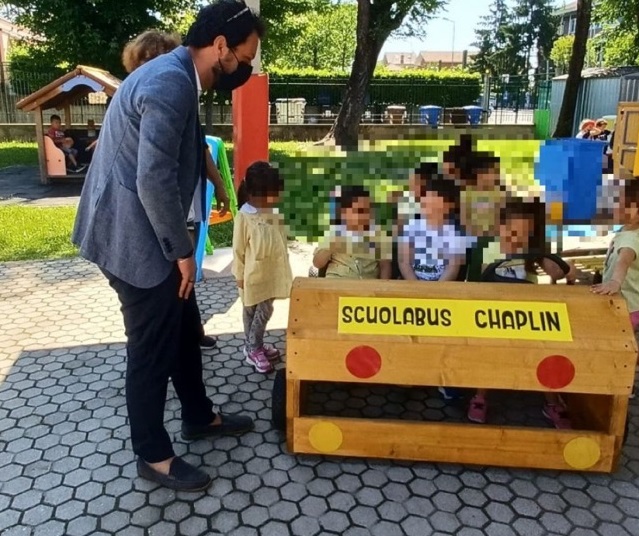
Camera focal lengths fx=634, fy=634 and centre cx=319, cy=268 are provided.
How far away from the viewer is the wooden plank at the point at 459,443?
262cm

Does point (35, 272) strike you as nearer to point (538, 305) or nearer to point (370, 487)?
point (370, 487)

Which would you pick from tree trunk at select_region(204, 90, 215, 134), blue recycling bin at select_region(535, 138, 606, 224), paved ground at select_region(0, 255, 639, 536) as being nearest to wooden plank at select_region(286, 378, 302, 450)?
paved ground at select_region(0, 255, 639, 536)

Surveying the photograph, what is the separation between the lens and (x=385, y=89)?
805 inches

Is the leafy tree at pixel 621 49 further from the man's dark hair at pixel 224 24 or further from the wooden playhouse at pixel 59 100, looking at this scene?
the man's dark hair at pixel 224 24

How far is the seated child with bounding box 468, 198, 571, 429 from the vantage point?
3047 millimetres

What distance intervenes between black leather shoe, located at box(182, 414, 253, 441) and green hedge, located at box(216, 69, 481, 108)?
17803mm

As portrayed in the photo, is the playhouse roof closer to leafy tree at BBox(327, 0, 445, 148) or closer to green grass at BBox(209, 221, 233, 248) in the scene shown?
green grass at BBox(209, 221, 233, 248)

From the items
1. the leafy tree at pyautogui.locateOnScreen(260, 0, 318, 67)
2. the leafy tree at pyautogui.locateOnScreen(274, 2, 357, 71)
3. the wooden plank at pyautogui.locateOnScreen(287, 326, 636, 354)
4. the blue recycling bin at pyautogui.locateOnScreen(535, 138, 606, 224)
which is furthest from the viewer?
the leafy tree at pyautogui.locateOnScreen(274, 2, 357, 71)

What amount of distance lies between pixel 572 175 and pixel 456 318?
497 cm

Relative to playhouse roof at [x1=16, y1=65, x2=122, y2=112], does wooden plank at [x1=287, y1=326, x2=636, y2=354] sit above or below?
below

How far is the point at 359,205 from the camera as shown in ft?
10.6

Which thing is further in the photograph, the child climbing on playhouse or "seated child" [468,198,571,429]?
the child climbing on playhouse

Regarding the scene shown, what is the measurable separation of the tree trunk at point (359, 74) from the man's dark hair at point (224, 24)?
11.3 meters

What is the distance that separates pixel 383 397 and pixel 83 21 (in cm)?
1402
